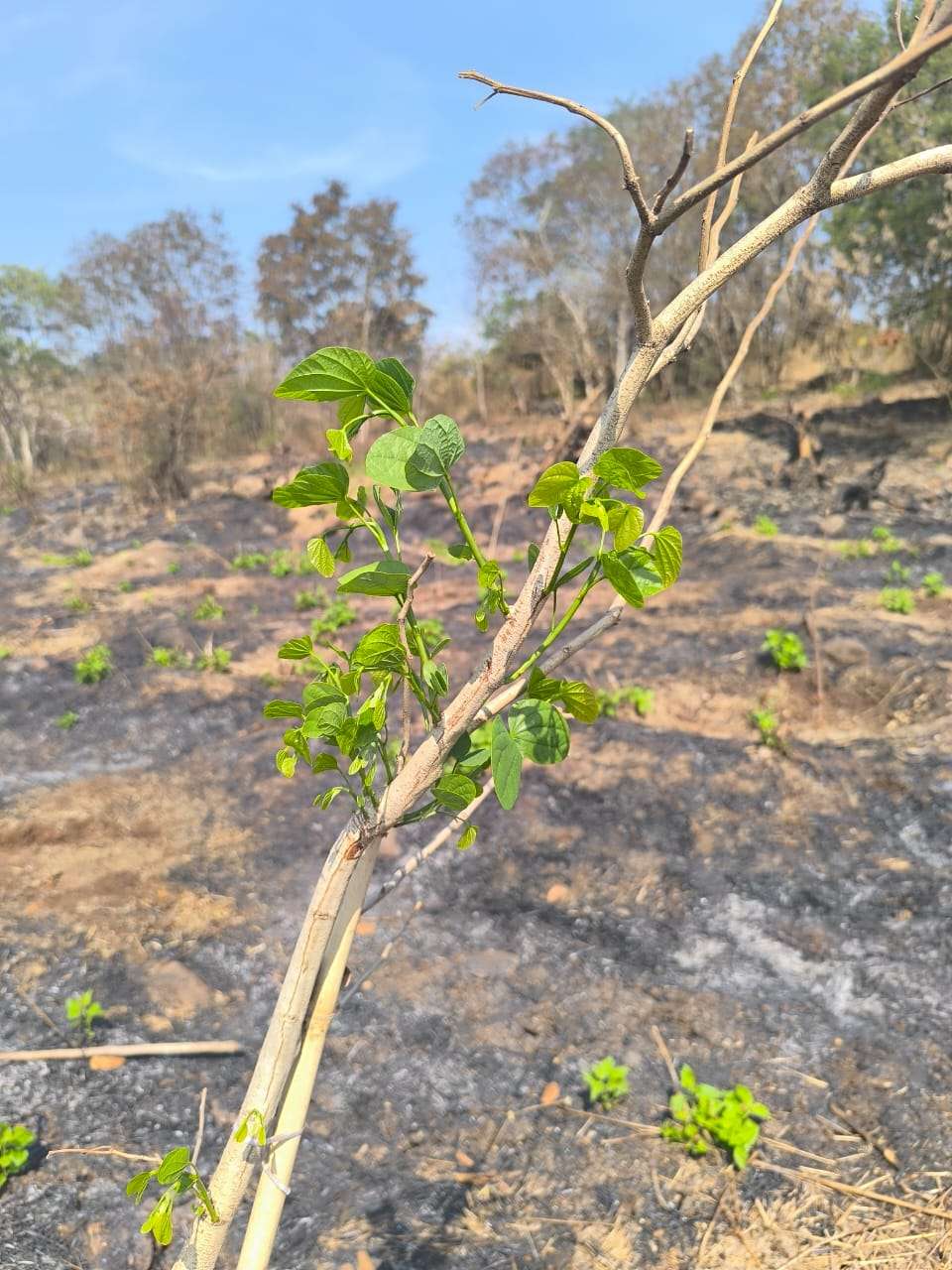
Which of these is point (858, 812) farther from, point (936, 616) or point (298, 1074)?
point (298, 1074)

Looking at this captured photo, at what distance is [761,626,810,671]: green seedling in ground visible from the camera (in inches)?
201

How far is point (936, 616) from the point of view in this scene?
577 cm

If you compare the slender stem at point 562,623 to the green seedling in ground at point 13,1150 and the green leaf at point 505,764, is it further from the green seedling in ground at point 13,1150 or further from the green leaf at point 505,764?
the green seedling in ground at point 13,1150

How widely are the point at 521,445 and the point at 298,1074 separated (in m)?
15.1

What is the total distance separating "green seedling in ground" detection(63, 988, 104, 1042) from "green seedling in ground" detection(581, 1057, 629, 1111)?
1.69 metres

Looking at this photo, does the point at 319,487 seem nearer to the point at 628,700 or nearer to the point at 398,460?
the point at 398,460

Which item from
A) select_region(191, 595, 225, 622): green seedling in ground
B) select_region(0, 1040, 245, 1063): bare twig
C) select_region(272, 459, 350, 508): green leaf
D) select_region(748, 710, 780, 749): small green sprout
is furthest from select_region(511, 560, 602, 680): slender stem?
select_region(191, 595, 225, 622): green seedling in ground

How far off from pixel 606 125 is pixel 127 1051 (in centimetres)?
287

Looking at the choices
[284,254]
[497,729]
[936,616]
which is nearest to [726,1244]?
[497,729]

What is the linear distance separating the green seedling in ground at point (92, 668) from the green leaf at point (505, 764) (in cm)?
615

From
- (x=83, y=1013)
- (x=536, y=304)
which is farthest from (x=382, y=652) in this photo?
(x=536, y=304)

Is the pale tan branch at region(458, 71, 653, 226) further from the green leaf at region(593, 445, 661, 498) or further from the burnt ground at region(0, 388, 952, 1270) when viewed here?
the burnt ground at region(0, 388, 952, 1270)

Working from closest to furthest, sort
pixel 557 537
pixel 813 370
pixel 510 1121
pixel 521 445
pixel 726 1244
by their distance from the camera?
pixel 557 537 < pixel 726 1244 < pixel 510 1121 < pixel 521 445 < pixel 813 370

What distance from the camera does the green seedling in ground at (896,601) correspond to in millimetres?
5844
